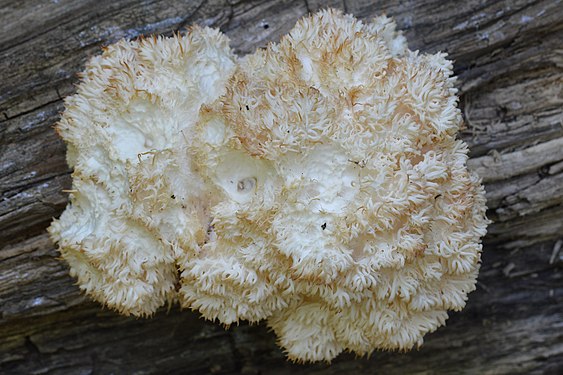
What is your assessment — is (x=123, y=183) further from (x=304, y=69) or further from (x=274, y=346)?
(x=274, y=346)

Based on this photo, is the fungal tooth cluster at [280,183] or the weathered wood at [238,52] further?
the weathered wood at [238,52]

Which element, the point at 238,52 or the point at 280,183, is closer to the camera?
the point at 280,183

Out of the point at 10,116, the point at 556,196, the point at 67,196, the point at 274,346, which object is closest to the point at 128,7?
the point at 10,116

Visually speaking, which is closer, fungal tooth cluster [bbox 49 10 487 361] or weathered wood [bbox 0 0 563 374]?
fungal tooth cluster [bbox 49 10 487 361]

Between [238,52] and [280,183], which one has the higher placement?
[238,52]
